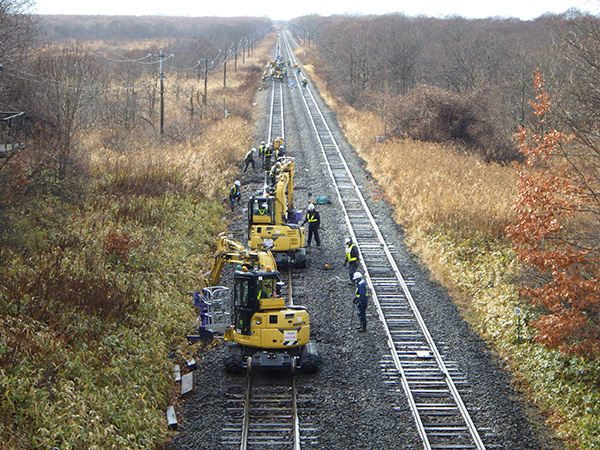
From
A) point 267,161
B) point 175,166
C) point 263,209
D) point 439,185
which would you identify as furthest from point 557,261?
point 267,161

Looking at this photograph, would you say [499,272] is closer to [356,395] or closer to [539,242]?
[539,242]

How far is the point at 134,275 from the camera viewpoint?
16.2 metres

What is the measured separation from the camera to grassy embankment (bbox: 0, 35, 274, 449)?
392 inches

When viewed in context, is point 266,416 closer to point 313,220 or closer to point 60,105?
point 313,220

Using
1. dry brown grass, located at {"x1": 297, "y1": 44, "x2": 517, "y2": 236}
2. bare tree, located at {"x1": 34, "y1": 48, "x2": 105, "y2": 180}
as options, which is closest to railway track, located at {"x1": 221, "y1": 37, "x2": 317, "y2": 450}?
dry brown grass, located at {"x1": 297, "y1": 44, "x2": 517, "y2": 236}

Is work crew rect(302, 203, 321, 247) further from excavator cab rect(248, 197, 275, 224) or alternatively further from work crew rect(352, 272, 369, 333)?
work crew rect(352, 272, 369, 333)

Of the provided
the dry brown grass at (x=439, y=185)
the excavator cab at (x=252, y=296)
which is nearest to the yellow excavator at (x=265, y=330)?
the excavator cab at (x=252, y=296)

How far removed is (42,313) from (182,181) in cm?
1364

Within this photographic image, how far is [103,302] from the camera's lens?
532 inches

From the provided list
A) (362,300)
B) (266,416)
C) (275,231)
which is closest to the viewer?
(266,416)

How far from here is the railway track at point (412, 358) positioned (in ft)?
36.9

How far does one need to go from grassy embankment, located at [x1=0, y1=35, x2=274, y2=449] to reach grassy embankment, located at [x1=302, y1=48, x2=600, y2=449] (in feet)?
25.6

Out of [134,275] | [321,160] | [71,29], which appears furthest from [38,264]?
[71,29]

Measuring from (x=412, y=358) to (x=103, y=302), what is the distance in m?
7.46
